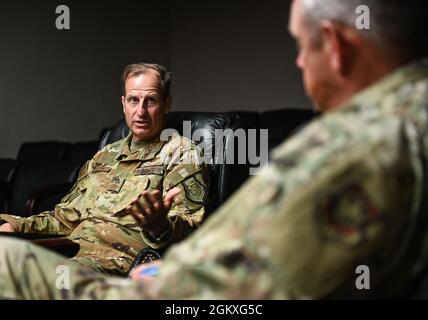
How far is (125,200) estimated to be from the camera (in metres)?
2.32

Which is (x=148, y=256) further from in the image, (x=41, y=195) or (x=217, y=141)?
(x=41, y=195)

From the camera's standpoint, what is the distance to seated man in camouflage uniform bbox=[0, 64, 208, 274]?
2.14m

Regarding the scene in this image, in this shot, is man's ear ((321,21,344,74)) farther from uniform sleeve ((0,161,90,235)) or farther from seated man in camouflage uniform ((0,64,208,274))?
uniform sleeve ((0,161,90,235))

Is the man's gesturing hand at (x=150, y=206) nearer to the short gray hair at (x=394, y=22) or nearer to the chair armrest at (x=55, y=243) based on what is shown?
the chair armrest at (x=55, y=243)

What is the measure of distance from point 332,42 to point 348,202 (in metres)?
0.24

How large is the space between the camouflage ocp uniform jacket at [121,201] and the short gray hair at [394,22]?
47.0 inches

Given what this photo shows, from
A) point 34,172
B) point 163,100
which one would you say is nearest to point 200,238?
point 163,100

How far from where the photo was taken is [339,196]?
699mm

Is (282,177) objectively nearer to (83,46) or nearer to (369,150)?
(369,150)

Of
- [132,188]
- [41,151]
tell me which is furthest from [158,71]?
[41,151]

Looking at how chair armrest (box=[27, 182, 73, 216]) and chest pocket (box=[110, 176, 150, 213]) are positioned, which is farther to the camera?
chair armrest (box=[27, 182, 73, 216])

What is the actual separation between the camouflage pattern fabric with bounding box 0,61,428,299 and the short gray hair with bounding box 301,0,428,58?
0.04 metres

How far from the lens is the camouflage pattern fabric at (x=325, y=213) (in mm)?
700

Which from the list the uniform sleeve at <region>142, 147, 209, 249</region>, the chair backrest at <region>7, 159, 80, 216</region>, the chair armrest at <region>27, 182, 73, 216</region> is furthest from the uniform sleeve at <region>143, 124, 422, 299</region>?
the chair backrest at <region>7, 159, 80, 216</region>
